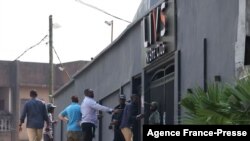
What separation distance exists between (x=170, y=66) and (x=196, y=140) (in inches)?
429

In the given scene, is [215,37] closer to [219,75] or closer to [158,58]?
[219,75]

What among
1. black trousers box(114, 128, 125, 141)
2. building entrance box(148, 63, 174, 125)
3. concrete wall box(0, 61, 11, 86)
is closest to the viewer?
building entrance box(148, 63, 174, 125)

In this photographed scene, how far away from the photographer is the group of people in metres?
16.4

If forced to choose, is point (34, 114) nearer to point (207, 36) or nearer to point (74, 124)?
point (74, 124)

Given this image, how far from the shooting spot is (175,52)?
1522cm

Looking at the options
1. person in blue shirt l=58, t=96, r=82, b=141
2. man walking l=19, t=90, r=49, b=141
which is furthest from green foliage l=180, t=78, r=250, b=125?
man walking l=19, t=90, r=49, b=141

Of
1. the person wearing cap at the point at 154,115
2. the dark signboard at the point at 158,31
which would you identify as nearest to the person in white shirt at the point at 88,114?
the person wearing cap at the point at 154,115

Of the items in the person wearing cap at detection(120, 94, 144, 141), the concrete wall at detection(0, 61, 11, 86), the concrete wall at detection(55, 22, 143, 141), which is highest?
the concrete wall at detection(0, 61, 11, 86)

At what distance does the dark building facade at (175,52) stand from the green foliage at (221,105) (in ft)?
7.22

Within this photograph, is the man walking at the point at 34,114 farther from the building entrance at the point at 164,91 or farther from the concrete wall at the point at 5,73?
the concrete wall at the point at 5,73

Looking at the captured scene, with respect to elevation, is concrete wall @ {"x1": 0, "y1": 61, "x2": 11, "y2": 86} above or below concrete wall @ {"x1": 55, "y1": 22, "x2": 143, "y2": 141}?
above

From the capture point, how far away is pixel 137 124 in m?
17.8

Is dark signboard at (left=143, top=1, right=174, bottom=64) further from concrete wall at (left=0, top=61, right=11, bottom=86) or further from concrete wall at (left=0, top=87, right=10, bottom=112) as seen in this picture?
concrete wall at (left=0, top=61, right=11, bottom=86)

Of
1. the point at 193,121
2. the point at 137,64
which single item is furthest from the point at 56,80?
the point at 193,121
